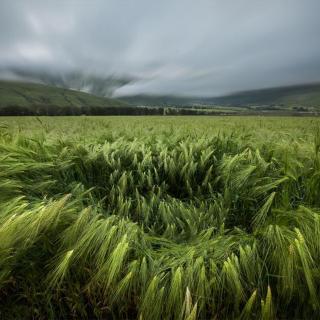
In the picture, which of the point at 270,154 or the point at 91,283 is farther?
the point at 270,154

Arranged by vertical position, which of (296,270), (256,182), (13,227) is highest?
(13,227)

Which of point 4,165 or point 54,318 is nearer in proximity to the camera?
point 54,318

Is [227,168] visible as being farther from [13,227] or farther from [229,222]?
[13,227]

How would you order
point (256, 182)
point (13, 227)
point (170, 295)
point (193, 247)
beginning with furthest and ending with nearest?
point (256, 182), point (193, 247), point (13, 227), point (170, 295)

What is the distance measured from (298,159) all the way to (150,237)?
2.47 m

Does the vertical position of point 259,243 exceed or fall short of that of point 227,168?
it falls short

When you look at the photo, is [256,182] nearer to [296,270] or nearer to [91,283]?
[296,270]

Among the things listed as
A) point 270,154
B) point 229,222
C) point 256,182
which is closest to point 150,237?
point 229,222

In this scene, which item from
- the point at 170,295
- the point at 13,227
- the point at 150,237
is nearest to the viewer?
the point at 170,295

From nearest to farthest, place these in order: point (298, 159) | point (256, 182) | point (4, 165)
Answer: point (4, 165) < point (256, 182) < point (298, 159)

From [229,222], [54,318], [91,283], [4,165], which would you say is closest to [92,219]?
[91,283]

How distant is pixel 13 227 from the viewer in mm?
2557

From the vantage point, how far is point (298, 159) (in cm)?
404

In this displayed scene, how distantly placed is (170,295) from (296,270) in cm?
111
